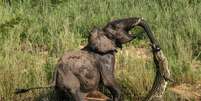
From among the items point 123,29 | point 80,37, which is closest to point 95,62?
point 123,29

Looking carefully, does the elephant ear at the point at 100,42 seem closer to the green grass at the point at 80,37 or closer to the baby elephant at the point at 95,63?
the baby elephant at the point at 95,63

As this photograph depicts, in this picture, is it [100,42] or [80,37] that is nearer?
[100,42]

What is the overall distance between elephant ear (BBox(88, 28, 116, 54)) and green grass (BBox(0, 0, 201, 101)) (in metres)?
1.53

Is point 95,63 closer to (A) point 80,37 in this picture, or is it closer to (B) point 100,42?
(B) point 100,42

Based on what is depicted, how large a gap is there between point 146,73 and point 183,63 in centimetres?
75

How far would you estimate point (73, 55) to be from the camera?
15.1 feet

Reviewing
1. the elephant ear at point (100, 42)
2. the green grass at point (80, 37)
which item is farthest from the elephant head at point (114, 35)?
the green grass at point (80, 37)

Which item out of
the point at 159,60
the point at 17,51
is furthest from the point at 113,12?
the point at 159,60

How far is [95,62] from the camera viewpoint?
4.57m

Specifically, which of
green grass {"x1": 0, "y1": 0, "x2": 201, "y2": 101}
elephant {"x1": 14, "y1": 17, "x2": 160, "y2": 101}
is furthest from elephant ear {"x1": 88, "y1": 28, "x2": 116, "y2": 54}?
green grass {"x1": 0, "y1": 0, "x2": 201, "y2": 101}

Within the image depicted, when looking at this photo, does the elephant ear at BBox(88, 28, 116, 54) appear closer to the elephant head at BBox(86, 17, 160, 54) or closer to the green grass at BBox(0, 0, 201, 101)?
the elephant head at BBox(86, 17, 160, 54)

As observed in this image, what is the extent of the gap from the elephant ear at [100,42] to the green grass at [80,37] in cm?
153

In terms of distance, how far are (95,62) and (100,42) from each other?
158mm

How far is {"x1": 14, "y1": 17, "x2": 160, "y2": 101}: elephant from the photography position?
4.50m
